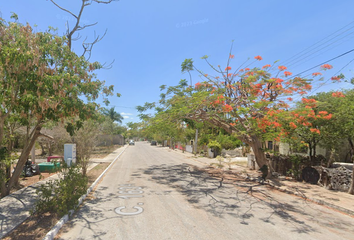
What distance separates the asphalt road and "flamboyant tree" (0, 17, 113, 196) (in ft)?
9.75

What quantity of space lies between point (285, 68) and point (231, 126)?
425 cm

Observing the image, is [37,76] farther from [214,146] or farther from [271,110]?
[214,146]

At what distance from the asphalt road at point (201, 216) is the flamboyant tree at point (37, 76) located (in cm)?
297

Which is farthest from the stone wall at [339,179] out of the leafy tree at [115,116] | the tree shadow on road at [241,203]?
the leafy tree at [115,116]

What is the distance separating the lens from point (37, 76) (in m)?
5.68

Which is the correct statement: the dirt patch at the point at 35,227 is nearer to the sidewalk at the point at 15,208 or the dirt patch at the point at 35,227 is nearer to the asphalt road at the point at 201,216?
the sidewalk at the point at 15,208

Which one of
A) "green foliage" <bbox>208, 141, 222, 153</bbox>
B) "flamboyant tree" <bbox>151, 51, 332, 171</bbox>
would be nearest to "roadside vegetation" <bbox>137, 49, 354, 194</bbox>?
"flamboyant tree" <bbox>151, 51, 332, 171</bbox>

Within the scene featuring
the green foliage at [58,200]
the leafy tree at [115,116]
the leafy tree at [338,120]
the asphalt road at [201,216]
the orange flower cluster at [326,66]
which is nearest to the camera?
the asphalt road at [201,216]

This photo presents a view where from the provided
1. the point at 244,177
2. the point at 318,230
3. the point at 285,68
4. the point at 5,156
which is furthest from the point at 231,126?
the point at 5,156

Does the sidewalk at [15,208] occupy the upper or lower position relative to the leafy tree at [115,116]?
lower

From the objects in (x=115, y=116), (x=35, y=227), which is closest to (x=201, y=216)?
(x=35, y=227)

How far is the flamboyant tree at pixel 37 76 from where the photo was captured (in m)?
5.46

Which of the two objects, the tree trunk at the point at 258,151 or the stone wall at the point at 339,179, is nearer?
the stone wall at the point at 339,179

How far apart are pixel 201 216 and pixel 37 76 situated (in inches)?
221
